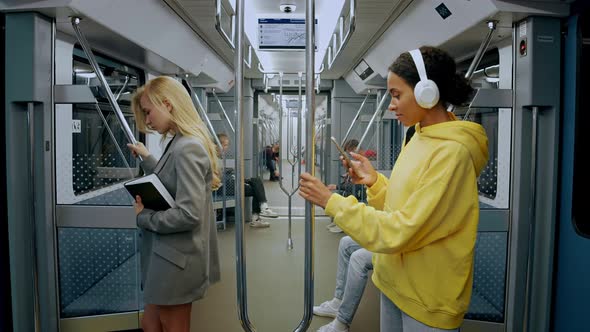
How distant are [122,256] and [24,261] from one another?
2.37ft

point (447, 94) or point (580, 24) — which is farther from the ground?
point (580, 24)

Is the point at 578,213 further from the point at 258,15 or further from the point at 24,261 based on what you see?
the point at 258,15

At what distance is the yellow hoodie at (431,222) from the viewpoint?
122cm

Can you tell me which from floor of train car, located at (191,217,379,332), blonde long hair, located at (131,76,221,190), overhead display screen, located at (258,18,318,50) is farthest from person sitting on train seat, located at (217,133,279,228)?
blonde long hair, located at (131,76,221,190)

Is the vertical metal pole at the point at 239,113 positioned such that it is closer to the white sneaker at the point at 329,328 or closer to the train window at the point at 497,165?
the train window at the point at 497,165

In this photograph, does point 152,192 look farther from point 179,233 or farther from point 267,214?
point 267,214

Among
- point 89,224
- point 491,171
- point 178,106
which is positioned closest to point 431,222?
point 178,106

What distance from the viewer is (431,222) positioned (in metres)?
1.24

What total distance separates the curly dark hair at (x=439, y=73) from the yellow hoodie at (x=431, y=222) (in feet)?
0.47

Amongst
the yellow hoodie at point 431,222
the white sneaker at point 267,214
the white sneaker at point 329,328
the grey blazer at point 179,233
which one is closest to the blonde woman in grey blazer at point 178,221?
the grey blazer at point 179,233

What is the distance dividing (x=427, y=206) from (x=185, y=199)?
975 mm

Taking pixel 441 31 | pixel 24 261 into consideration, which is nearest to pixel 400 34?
pixel 441 31

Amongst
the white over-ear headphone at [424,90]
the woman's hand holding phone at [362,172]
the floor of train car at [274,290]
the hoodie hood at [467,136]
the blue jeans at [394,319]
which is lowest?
the floor of train car at [274,290]

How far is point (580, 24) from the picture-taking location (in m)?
2.17
